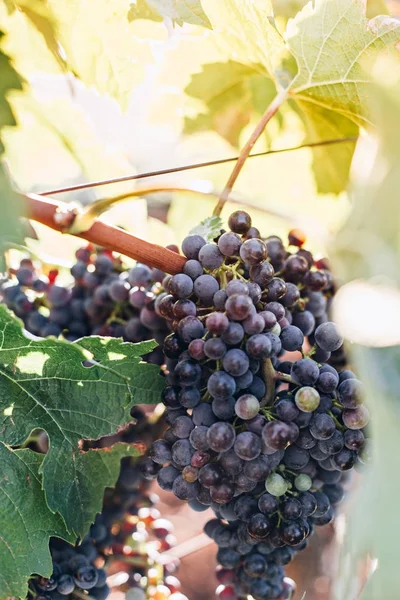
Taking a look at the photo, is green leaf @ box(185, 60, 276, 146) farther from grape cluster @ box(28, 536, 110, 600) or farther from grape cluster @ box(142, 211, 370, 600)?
grape cluster @ box(28, 536, 110, 600)

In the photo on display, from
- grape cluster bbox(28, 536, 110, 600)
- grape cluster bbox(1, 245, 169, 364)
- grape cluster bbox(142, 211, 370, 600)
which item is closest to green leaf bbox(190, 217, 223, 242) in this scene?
grape cluster bbox(142, 211, 370, 600)

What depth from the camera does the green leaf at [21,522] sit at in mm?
715

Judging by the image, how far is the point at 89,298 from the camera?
923mm

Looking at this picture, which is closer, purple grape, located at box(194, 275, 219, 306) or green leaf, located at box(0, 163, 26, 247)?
green leaf, located at box(0, 163, 26, 247)

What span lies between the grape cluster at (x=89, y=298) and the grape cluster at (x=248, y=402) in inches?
4.7

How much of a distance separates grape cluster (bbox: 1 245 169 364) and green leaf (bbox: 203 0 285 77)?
0.33 metres

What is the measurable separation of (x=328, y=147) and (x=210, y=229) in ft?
1.29

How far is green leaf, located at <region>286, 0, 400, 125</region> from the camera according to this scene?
2.45 feet

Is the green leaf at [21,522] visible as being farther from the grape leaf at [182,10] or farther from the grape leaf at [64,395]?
the grape leaf at [182,10]

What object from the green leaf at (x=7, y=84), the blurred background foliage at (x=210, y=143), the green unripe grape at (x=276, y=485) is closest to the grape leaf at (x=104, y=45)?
the blurred background foliage at (x=210, y=143)

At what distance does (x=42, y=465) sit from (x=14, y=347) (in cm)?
14

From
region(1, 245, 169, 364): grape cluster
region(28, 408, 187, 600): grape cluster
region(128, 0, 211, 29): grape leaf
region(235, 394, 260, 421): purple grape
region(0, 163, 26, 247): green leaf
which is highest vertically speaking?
region(128, 0, 211, 29): grape leaf

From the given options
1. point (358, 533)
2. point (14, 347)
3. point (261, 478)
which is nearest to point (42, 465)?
point (14, 347)

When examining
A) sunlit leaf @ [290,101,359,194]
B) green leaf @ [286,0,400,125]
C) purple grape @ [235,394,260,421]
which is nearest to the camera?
purple grape @ [235,394,260,421]
